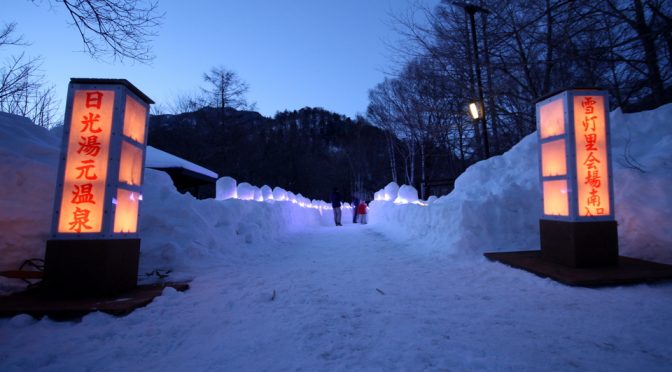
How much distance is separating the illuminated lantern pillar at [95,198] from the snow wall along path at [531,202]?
5.46 metres

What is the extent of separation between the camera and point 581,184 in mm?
4613

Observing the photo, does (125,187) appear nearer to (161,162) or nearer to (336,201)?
(161,162)

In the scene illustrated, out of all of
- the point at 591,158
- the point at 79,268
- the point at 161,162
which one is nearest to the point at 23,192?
the point at 79,268

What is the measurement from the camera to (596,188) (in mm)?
4641

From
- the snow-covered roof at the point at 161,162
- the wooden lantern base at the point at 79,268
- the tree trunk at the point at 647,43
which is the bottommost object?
the wooden lantern base at the point at 79,268

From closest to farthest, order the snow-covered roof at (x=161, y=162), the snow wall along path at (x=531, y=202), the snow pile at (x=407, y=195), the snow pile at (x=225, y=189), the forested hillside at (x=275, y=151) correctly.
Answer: the snow wall along path at (x=531, y=202) < the snow pile at (x=225, y=189) < the snow pile at (x=407, y=195) < the snow-covered roof at (x=161, y=162) < the forested hillside at (x=275, y=151)

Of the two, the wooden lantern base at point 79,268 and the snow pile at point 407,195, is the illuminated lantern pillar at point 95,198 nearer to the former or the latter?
the wooden lantern base at point 79,268

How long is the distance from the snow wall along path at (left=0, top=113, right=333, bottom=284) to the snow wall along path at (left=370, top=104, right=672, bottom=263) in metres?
4.56

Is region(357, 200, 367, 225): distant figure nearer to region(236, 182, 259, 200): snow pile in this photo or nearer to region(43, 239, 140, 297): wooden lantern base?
region(236, 182, 259, 200): snow pile

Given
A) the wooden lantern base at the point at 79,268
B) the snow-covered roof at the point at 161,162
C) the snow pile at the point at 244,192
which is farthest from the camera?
the snow-covered roof at the point at 161,162

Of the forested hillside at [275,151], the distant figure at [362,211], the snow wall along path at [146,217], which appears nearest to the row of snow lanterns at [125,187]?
the snow wall along path at [146,217]

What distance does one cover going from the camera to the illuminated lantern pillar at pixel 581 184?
4.46m

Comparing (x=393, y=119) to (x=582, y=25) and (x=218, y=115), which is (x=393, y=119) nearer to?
(x=582, y=25)

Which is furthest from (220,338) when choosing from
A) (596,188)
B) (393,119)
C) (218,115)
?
(218,115)
